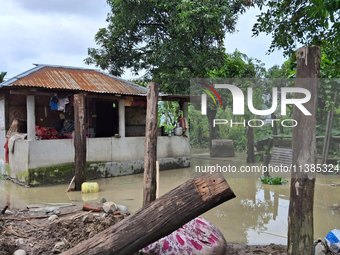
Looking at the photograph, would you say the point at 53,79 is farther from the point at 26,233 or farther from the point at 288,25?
the point at 288,25

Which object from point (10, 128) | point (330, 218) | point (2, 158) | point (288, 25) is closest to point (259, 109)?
point (288, 25)

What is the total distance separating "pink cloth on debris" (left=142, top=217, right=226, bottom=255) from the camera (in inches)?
155

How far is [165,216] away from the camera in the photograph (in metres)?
2.78

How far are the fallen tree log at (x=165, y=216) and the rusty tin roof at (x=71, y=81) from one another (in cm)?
775

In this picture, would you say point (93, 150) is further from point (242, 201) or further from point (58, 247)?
point (58, 247)

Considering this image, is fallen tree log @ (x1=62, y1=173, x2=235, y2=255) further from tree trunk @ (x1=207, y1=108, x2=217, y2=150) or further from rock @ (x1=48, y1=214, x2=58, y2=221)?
rock @ (x1=48, y1=214, x2=58, y2=221)

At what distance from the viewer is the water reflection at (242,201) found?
5.70 meters

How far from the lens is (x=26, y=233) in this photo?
499 cm

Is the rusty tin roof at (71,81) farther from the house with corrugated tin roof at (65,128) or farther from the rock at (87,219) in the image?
the rock at (87,219)

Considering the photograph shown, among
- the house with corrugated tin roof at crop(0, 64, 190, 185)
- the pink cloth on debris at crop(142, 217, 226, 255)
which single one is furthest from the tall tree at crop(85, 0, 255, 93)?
the pink cloth on debris at crop(142, 217, 226, 255)

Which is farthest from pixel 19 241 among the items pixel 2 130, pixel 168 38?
pixel 168 38

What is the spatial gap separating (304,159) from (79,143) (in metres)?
6.62

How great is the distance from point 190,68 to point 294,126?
10.3m

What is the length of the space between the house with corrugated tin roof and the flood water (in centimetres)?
64
